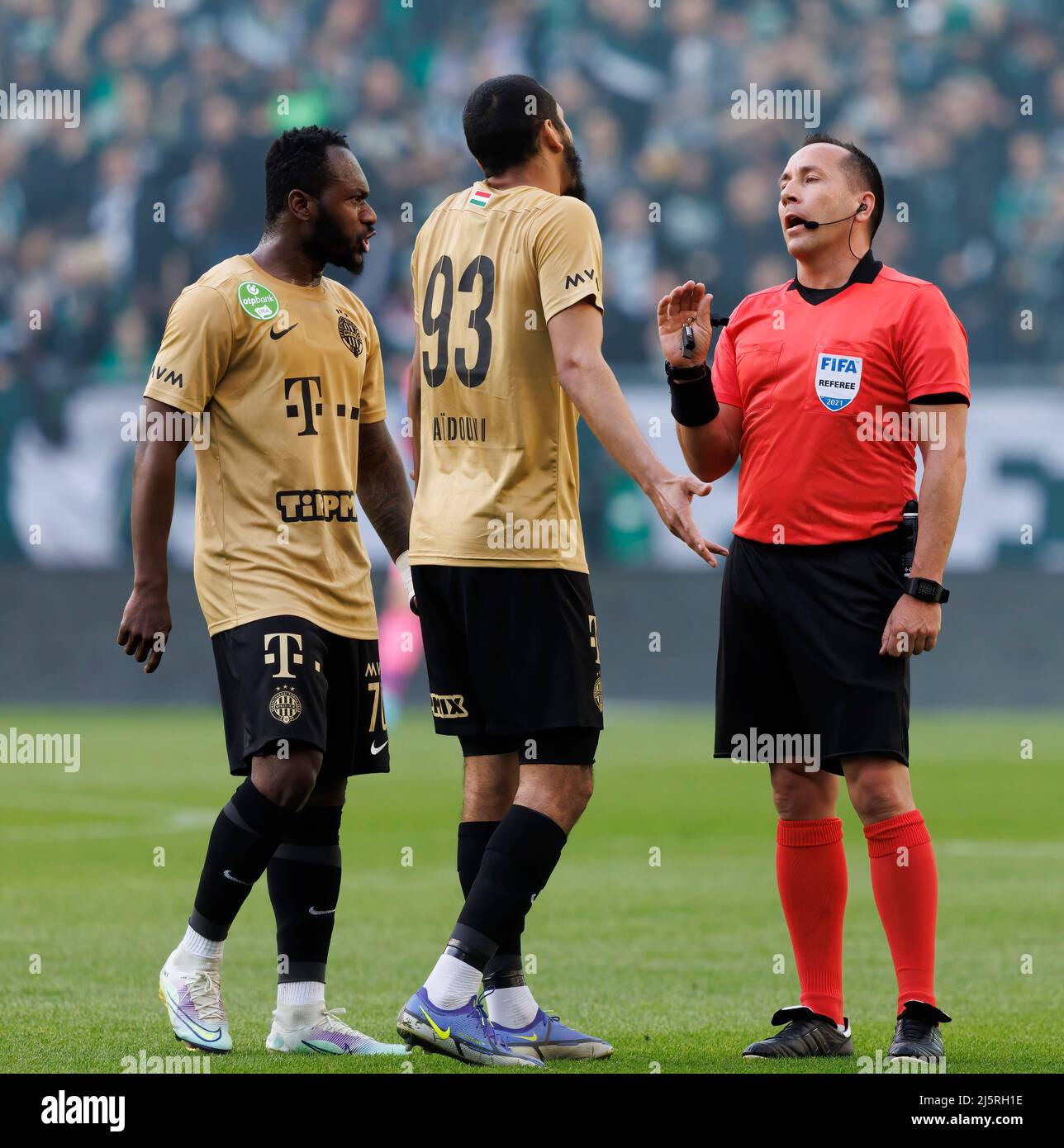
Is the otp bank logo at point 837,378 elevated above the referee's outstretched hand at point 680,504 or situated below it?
above

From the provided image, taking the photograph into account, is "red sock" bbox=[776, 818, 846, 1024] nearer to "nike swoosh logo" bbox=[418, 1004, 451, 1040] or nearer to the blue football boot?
the blue football boot

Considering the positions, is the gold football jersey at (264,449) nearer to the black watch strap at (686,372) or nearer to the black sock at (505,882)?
the black sock at (505,882)

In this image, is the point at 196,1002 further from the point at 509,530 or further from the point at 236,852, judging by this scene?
the point at 509,530

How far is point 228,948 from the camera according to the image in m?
6.65

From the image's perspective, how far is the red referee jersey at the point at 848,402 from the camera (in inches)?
178

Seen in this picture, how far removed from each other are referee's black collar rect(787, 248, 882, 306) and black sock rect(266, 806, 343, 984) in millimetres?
1791

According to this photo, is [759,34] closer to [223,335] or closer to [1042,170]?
[1042,170]

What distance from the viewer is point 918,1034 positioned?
168 inches

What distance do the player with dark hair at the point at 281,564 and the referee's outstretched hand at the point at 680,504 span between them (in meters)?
0.86

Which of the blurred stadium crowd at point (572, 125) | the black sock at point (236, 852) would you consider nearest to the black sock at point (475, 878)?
the black sock at point (236, 852)

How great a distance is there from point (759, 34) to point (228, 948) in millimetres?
17382

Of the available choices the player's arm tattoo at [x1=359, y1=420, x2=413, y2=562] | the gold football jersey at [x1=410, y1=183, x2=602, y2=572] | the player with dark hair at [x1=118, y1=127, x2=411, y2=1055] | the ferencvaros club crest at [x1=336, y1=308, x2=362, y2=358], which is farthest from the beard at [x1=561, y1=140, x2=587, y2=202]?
the player's arm tattoo at [x1=359, y1=420, x2=413, y2=562]

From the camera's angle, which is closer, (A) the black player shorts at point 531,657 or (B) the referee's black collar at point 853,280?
(A) the black player shorts at point 531,657
